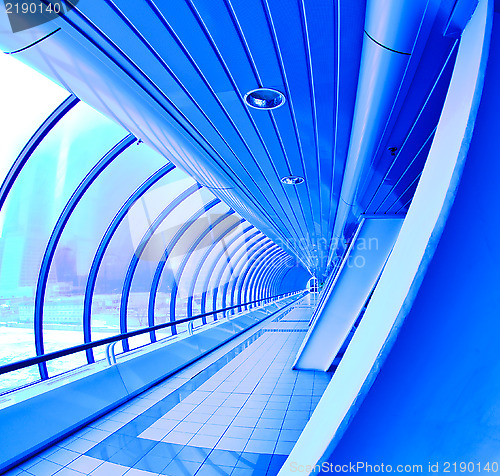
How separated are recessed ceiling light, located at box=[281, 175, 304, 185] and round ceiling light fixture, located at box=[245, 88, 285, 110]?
2105mm

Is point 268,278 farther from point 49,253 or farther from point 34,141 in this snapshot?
point 34,141

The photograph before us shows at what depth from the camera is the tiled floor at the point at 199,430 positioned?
3.38 meters

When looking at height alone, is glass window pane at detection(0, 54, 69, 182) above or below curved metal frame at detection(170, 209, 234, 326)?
above

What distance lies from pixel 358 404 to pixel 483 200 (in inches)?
31.6

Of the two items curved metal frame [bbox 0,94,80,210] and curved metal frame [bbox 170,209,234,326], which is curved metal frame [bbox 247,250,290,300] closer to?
curved metal frame [bbox 170,209,234,326]

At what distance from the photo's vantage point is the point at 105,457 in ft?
11.7

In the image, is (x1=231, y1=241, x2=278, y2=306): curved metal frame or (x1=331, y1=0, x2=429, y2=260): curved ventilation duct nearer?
(x1=331, y1=0, x2=429, y2=260): curved ventilation duct

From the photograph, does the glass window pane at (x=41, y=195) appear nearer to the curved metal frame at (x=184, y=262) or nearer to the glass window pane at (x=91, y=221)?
the glass window pane at (x=91, y=221)

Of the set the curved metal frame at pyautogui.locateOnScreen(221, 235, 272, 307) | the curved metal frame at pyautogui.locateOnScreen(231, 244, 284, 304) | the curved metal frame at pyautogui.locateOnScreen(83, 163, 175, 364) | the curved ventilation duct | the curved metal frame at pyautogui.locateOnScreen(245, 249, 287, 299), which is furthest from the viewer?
the curved metal frame at pyautogui.locateOnScreen(245, 249, 287, 299)

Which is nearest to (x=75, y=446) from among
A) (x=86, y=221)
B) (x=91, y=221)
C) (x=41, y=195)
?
(x=86, y=221)

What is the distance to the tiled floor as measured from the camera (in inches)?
133

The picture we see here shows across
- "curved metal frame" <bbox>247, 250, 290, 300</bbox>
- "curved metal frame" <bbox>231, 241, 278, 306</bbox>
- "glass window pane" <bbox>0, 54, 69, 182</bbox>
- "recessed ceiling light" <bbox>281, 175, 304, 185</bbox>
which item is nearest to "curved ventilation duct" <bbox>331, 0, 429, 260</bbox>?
"recessed ceiling light" <bbox>281, 175, 304, 185</bbox>

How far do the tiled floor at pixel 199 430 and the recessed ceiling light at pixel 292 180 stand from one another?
3.26m

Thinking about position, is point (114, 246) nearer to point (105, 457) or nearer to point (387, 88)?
point (105, 457)
